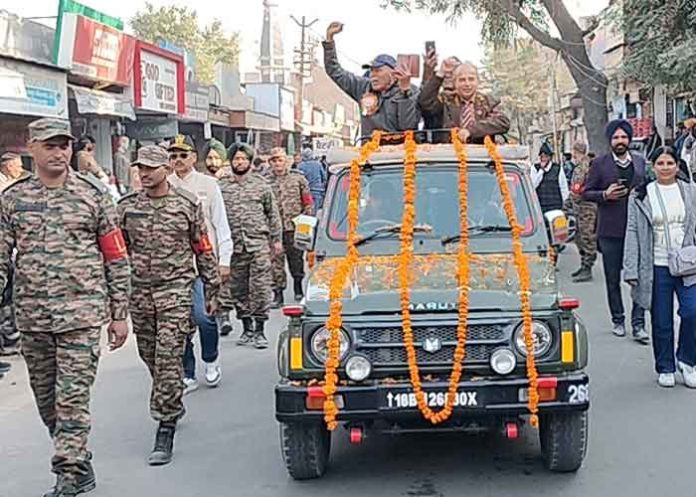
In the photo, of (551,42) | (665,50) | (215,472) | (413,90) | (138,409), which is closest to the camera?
(215,472)

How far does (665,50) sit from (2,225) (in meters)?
11.7

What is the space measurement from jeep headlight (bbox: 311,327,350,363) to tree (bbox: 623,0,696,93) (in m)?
9.97

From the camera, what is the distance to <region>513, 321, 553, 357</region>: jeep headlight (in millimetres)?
5395

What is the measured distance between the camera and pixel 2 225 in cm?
570

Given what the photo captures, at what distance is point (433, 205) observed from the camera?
6.65 meters

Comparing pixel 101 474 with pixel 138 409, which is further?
pixel 138 409

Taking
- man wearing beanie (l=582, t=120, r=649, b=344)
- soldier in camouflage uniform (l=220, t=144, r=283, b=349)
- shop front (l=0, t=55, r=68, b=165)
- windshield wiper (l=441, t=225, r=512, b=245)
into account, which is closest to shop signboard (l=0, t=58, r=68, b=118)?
shop front (l=0, t=55, r=68, b=165)

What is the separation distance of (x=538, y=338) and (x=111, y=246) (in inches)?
92.5

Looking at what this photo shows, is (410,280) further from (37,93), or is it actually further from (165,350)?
(37,93)

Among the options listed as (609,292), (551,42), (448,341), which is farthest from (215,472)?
(551,42)

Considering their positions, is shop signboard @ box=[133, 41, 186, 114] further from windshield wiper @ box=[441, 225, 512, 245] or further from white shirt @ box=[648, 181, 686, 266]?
windshield wiper @ box=[441, 225, 512, 245]

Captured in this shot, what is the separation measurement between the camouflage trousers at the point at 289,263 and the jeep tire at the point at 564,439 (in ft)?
21.1

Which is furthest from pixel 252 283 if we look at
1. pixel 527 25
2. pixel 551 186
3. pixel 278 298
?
pixel 527 25

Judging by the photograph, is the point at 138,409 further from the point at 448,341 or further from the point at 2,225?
the point at 448,341
